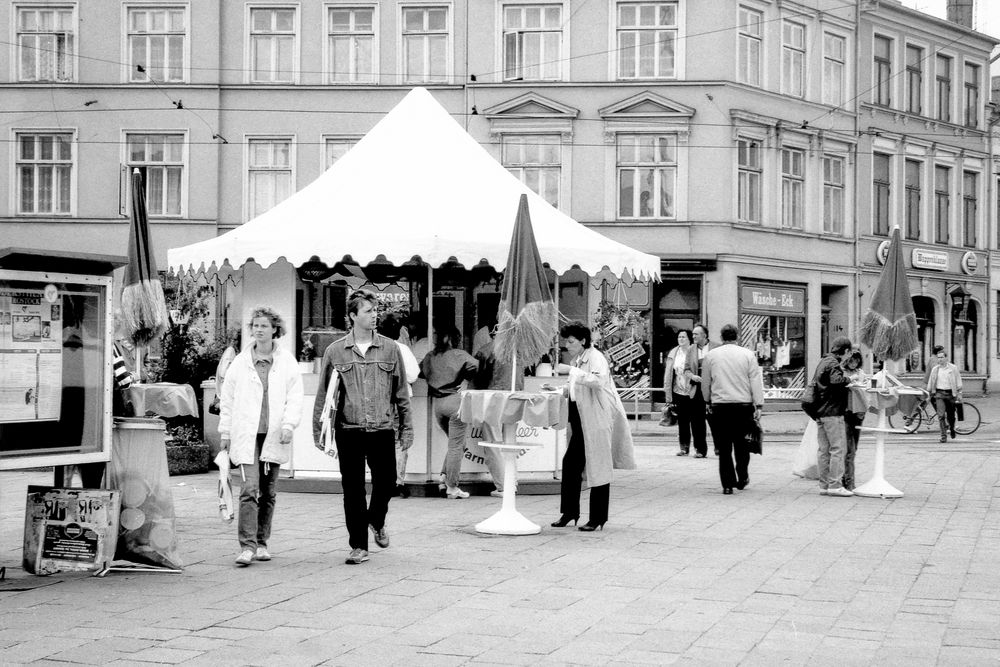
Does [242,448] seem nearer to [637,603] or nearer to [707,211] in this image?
[637,603]

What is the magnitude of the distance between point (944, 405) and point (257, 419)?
16.6 meters

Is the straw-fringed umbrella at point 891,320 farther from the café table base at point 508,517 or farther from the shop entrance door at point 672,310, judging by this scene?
the shop entrance door at point 672,310

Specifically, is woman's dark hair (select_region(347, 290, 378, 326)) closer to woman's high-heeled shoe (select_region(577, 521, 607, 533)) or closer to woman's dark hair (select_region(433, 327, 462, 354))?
woman's high-heeled shoe (select_region(577, 521, 607, 533))

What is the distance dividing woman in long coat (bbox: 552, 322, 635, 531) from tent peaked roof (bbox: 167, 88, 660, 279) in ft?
9.39

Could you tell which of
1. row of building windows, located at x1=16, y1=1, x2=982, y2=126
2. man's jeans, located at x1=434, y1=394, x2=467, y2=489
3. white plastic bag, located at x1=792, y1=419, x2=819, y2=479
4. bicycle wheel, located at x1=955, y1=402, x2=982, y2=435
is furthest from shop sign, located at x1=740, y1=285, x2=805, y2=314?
man's jeans, located at x1=434, y1=394, x2=467, y2=489

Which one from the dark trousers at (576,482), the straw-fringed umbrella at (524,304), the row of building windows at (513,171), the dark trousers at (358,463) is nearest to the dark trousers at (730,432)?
the dark trousers at (576,482)

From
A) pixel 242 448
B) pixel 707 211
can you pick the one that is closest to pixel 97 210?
pixel 707 211

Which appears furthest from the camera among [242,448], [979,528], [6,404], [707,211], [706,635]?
[707,211]

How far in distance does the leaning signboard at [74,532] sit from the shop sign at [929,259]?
31101 millimetres

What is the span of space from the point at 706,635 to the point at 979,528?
5.47 meters

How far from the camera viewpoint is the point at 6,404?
816 cm

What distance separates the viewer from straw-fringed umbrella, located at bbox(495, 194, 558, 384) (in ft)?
36.0

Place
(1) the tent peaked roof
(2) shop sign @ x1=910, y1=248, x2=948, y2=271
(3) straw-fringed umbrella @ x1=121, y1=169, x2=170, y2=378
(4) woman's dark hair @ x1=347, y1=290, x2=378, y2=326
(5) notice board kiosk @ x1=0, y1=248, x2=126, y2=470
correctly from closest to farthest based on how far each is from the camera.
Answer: (5) notice board kiosk @ x1=0, y1=248, x2=126, y2=470 → (4) woman's dark hair @ x1=347, y1=290, x2=378, y2=326 → (3) straw-fringed umbrella @ x1=121, y1=169, x2=170, y2=378 → (1) the tent peaked roof → (2) shop sign @ x1=910, y1=248, x2=948, y2=271

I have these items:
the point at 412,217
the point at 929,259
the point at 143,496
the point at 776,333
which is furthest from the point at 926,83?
the point at 143,496
